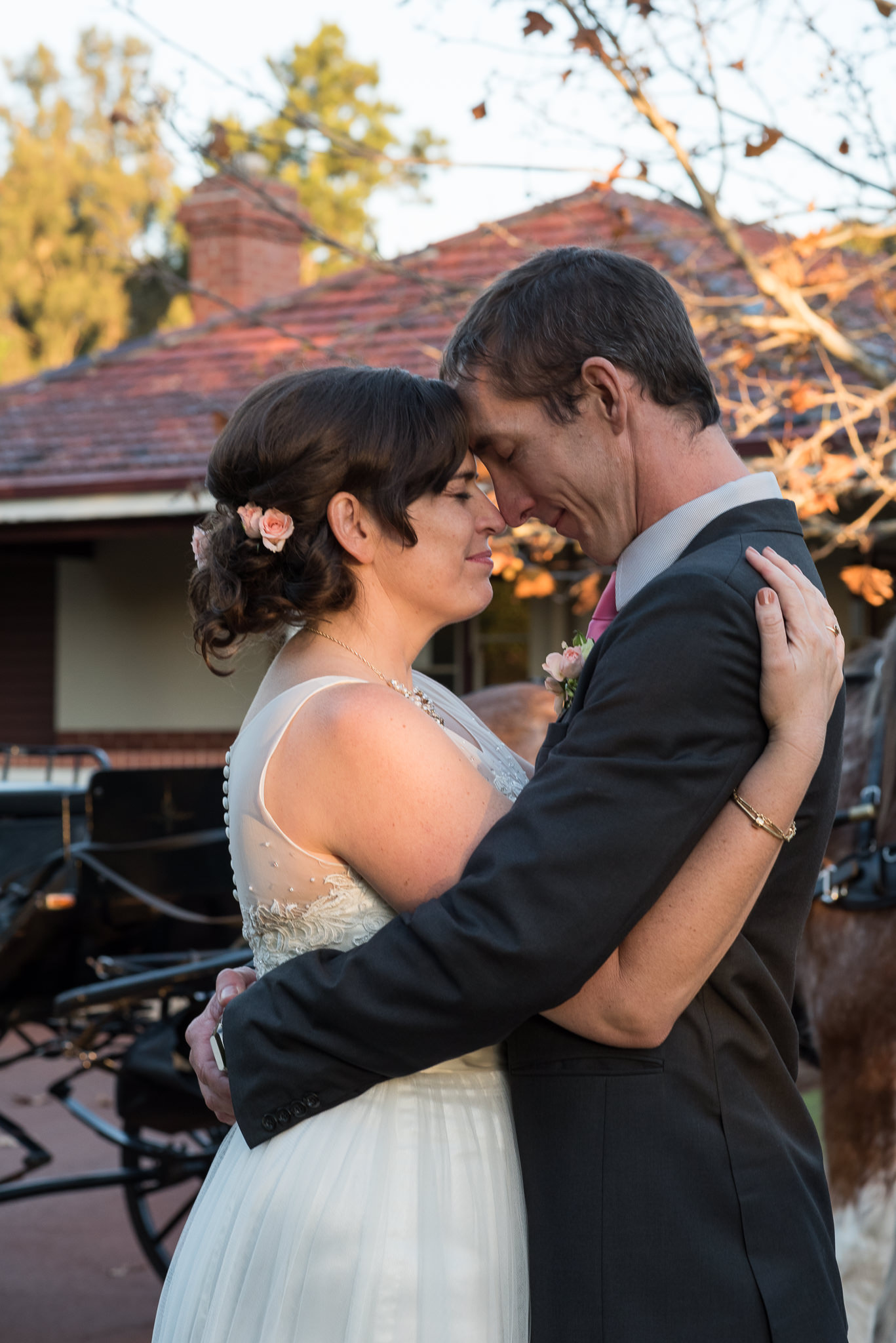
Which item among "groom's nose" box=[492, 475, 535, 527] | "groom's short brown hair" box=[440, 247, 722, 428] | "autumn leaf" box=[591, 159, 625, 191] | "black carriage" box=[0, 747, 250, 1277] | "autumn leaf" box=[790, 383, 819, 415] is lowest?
"black carriage" box=[0, 747, 250, 1277]

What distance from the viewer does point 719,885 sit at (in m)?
1.53

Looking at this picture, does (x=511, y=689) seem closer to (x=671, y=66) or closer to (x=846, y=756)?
(x=846, y=756)

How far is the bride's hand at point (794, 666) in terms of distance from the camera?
1540 mm

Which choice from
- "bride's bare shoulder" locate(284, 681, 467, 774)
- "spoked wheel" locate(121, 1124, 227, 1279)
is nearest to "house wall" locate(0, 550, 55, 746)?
"spoked wheel" locate(121, 1124, 227, 1279)

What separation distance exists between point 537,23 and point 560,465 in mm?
3551

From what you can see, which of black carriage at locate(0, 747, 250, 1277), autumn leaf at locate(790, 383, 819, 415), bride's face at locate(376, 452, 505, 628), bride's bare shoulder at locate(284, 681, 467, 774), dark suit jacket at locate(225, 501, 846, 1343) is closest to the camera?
dark suit jacket at locate(225, 501, 846, 1343)

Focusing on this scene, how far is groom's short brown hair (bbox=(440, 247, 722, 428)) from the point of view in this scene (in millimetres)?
1743

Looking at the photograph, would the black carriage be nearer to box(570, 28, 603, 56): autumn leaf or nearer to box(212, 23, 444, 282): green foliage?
box(570, 28, 603, 56): autumn leaf

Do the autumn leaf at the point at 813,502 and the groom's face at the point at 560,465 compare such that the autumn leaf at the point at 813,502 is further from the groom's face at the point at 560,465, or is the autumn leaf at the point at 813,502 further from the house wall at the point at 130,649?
the house wall at the point at 130,649

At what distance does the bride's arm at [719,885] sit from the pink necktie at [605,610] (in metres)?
0.46

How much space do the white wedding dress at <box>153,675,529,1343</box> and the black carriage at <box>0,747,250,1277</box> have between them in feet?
7.69

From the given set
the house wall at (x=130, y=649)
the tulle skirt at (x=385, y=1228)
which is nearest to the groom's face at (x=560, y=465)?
the tulle skirt at (x=385, y=1228)

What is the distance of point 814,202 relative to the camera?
5.12m

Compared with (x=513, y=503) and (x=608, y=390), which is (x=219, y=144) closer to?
(x=513, y=503)
